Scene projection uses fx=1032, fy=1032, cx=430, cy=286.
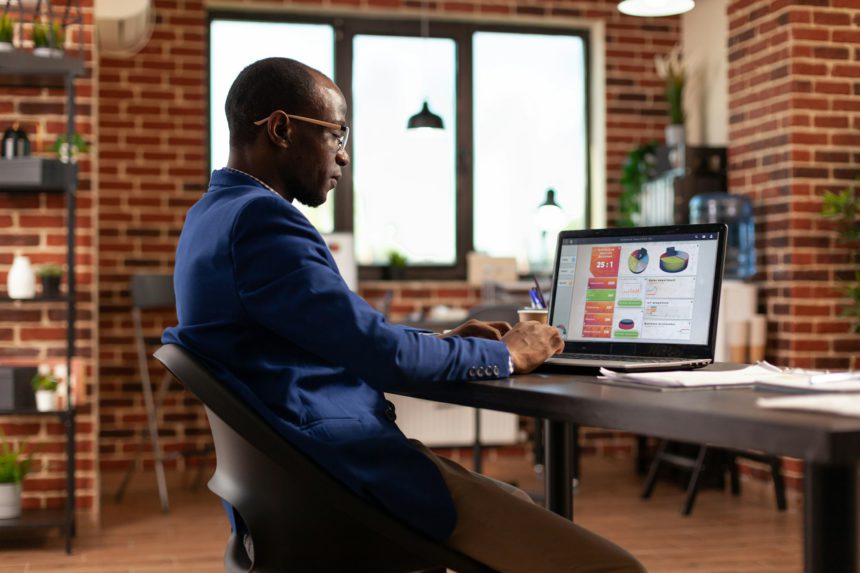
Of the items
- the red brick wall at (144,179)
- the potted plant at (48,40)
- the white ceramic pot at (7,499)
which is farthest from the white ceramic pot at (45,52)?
the white ceramic pot at (7,499)

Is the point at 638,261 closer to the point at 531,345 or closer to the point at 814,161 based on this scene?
the point at 531,345

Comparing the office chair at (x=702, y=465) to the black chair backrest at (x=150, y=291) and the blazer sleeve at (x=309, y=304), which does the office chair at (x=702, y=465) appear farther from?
the blazer sleeve at (x=309, y=304)

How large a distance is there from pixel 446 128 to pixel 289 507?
16.2ft

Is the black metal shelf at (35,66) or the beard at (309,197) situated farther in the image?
the black metal shelf at (35,66)

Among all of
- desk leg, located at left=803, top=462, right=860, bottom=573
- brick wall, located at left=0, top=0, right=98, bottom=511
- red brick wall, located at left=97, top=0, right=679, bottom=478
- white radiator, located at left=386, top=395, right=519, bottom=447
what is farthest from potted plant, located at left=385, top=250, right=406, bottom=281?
A: desk leg, located at left=803, top=462, right=860, bottom=573

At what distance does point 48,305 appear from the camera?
4.37 meters

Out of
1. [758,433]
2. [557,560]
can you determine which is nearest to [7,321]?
[557,560]

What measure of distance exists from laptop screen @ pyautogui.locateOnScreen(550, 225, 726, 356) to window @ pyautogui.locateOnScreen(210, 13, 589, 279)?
4003mm

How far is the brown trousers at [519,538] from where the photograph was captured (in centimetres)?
148

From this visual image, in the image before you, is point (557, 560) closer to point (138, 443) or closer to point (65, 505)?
point (65, 505)

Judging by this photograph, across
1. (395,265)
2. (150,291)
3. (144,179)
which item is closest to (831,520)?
(150,291)

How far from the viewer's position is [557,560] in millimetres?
1476

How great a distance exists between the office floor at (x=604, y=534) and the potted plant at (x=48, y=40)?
198cm

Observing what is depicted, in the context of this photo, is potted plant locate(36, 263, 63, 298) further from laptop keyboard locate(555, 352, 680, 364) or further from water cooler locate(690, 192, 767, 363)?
water cooler locate(690, 192, 767, 363)
